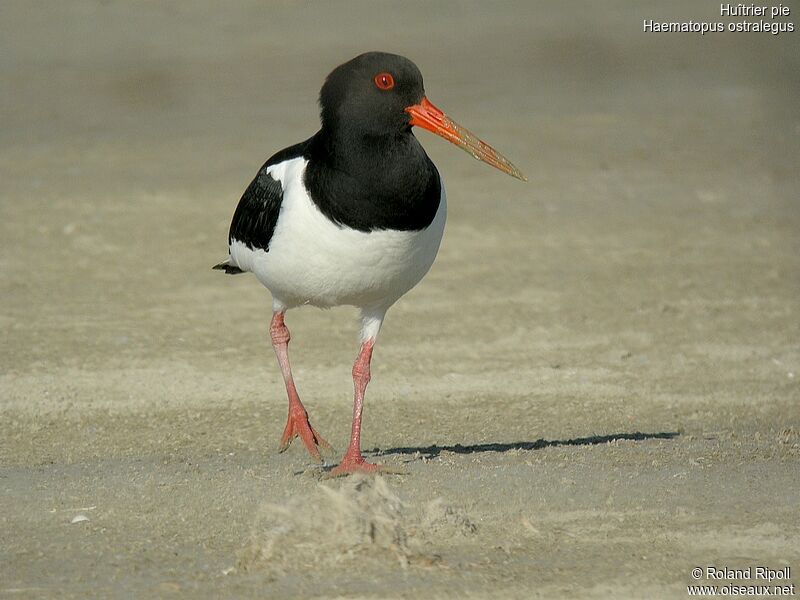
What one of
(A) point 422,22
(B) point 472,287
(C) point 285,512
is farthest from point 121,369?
(A) point 422,22

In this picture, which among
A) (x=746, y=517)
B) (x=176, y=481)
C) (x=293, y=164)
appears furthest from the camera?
(x=293, y=164)

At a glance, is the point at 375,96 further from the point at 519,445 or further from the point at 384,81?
the point at 519,445

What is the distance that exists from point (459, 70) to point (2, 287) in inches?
449

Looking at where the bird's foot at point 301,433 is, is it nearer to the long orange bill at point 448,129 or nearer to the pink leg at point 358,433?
the pink leg at point 358,433

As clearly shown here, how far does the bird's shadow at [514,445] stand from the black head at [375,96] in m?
1.71

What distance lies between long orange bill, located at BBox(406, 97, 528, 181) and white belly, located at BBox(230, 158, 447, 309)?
304 millimetres

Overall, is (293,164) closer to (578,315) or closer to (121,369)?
(121,369)

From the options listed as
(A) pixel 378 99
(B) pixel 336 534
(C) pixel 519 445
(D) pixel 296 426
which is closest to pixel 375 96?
(A) pixel 378 99

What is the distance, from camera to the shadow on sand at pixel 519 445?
730cm

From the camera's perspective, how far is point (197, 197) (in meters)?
14.4

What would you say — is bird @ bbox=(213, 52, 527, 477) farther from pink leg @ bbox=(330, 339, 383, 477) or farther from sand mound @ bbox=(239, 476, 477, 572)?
sand mound @ bbox=(239, 476, 477, 572)

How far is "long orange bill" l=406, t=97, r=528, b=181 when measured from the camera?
6742mm

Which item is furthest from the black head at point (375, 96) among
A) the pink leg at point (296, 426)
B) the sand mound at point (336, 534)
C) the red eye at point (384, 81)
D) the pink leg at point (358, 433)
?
the sand mound at point (336, 534)

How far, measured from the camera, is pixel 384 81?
21.9ft
